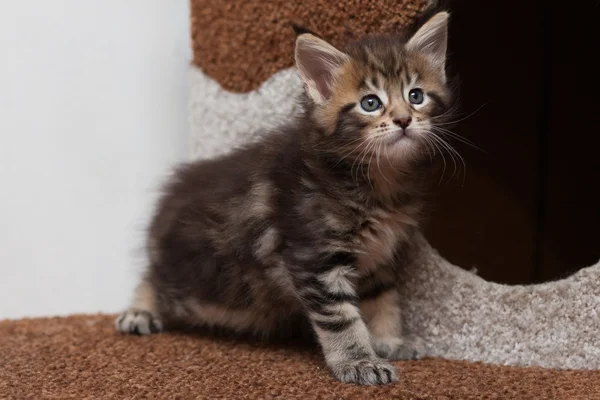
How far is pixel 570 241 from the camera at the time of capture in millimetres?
2289

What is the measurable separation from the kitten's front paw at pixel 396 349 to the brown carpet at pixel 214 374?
52 millimetres

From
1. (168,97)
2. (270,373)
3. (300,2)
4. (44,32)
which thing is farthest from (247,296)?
(44,32)

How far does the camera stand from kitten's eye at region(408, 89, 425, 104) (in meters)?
1.63

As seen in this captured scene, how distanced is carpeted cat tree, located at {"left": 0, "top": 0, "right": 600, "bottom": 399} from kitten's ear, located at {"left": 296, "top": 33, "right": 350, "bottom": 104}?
29cm

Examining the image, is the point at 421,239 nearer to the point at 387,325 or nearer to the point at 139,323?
the point at 387,325

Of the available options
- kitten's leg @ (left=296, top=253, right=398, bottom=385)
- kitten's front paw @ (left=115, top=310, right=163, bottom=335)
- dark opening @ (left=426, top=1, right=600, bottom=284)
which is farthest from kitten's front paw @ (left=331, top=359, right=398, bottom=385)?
dark opening @ (left=426, top=1, right=600, bottom=284)

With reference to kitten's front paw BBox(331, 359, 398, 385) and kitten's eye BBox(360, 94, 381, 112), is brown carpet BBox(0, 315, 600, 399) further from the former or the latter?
kitten's eye BBox(360, 94, 381, 112)

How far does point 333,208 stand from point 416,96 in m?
0.34

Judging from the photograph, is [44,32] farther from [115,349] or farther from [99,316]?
[115,349]

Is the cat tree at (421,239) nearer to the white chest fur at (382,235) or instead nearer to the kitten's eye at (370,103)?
the white chest fur at (382,235)

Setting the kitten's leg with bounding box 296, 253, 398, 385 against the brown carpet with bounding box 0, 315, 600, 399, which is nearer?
the brown carpet with bounding box 0, 315, 600, 399

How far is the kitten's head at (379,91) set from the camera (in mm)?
1548

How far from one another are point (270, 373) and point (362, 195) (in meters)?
0.47

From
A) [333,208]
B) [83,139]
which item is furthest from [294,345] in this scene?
[83,139]
